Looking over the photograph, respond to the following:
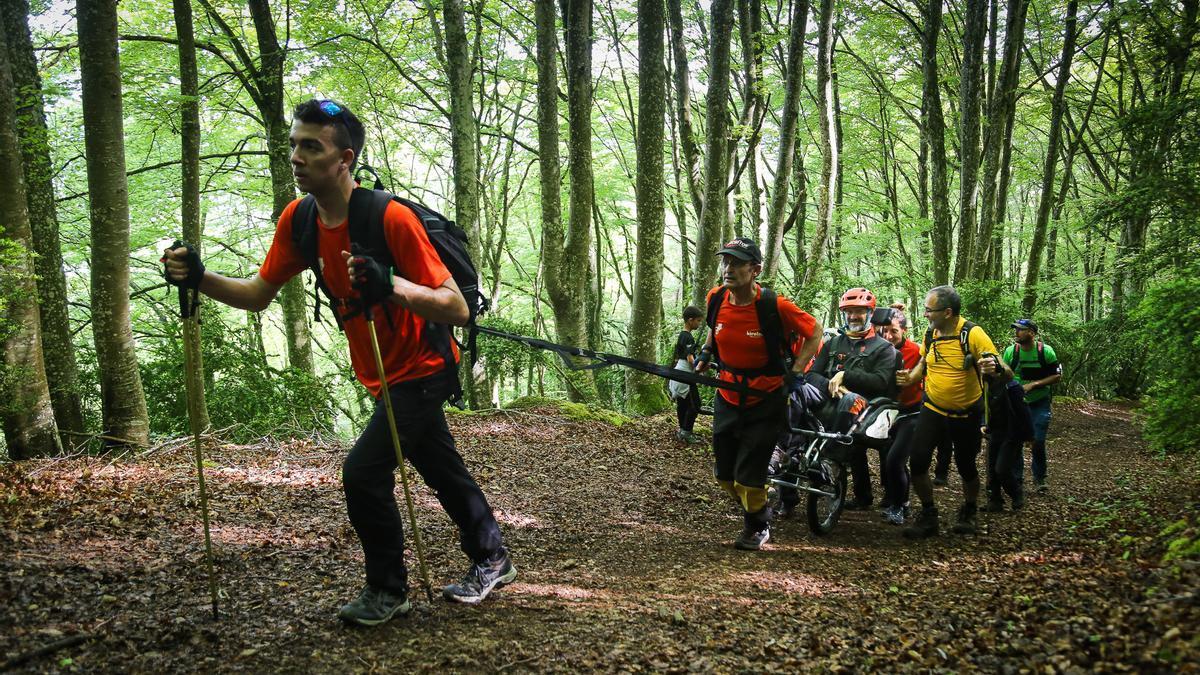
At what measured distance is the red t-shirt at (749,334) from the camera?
548 centimetres

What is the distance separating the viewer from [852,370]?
708 centimetres

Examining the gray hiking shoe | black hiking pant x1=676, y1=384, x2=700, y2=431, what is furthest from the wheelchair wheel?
black hiking pant x1=676, y1=384, x2=700, y2=431

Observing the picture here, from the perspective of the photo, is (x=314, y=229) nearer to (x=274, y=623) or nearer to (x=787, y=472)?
(x=274, y=623)

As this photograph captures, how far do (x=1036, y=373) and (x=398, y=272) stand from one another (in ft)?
27.2

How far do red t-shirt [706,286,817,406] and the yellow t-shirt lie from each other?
180 cm

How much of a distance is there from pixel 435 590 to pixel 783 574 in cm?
248

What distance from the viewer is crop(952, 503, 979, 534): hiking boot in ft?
21.8

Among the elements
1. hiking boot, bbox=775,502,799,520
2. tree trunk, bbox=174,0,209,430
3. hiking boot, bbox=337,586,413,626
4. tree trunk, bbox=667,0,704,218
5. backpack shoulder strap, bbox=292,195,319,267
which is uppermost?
tree trunk, bbox=667,0,704,218

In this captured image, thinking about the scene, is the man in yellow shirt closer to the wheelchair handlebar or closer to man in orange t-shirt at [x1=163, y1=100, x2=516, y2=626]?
the wheelchair handlebar

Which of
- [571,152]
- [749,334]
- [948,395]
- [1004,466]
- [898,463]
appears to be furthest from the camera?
[571,152]

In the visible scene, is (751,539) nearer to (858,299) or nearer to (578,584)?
(578,584)

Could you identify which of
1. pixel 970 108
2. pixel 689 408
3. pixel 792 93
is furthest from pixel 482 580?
pixel 970 108

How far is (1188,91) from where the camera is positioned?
619 centimetres

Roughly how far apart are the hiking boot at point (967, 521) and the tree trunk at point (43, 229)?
28.6 feet
